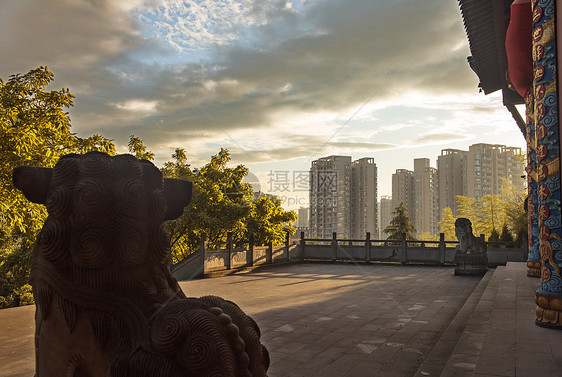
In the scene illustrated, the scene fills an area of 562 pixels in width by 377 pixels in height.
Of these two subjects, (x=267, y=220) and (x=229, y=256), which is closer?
(x=229, y=256)

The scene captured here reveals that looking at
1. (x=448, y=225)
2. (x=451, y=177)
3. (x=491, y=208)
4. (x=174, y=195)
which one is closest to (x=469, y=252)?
(x=174, y=195)

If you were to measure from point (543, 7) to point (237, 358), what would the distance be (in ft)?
18.2

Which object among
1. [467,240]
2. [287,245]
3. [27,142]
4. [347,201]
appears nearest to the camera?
[27,142]

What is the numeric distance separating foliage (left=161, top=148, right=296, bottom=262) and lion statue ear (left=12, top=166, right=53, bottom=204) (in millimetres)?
13525

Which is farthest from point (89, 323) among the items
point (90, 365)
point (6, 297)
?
point (6, 297)

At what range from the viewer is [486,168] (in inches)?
1896

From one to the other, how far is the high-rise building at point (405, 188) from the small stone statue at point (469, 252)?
41.2 metres

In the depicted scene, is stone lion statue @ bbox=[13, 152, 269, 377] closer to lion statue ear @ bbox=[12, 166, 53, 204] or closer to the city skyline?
lion statue ear @ bbox=[12, 166, 53, 204]

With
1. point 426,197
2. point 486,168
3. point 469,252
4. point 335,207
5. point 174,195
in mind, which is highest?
point 486,168

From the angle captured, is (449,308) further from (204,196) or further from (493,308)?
(204,196)

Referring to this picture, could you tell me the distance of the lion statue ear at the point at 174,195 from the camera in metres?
1.94

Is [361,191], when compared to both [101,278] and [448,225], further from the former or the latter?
[101,278]

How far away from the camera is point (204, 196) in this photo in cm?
1583

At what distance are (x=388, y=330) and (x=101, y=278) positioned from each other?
5389mm
